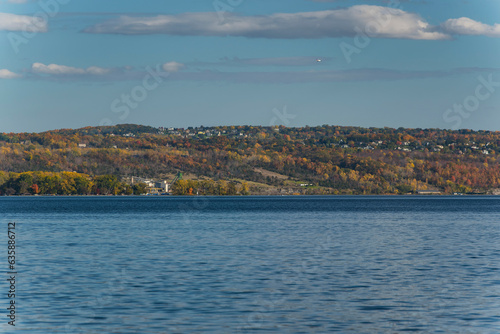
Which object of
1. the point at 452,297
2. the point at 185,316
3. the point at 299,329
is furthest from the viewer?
the point at 452,297

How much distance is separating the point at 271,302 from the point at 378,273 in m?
11.8

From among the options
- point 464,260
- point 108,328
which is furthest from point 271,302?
point 464,260

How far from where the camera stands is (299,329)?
2659 cm

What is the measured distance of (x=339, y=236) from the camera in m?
72.6

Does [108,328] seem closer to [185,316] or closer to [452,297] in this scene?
[185,316]

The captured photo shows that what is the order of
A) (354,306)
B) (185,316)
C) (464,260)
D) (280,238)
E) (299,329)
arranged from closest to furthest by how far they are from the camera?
1. (299,329)
2. (185,316)
3. (354,306)
4. (464,260)
5. (280,238)

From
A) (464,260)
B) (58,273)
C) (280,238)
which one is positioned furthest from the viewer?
(280,238)

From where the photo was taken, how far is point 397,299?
32.8 meters

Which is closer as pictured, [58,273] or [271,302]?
[271,302]

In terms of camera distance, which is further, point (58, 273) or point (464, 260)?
point (464, 260)

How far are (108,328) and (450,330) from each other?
12969 millimetres

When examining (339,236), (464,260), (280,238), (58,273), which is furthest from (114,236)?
(464,260)

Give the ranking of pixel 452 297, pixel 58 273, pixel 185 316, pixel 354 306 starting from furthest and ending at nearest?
1. pixel 58 273
2. pixel 452 297
3. pixel 354 306
4. pixel 185 316

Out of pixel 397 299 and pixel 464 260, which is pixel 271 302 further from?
pixel 464 260
